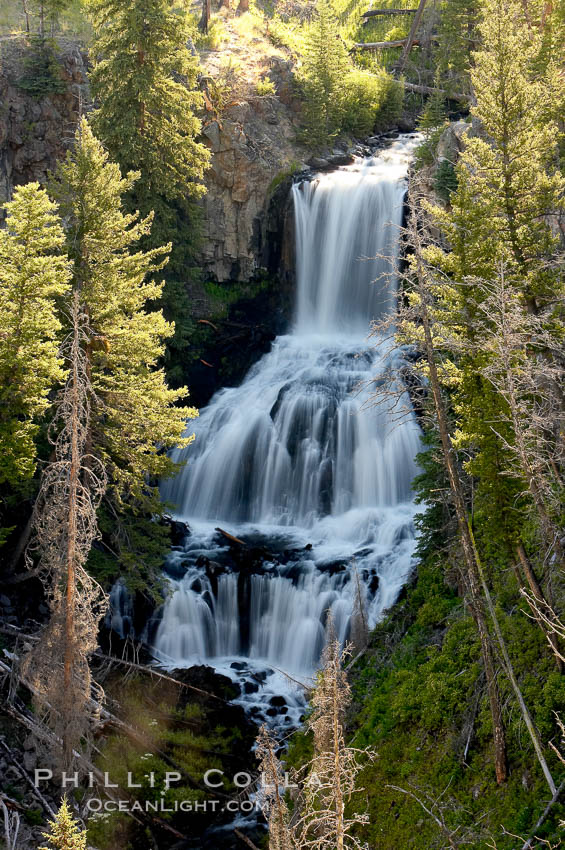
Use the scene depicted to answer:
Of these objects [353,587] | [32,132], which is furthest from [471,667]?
[32,132]

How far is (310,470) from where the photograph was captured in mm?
25562

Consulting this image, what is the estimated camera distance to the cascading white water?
68.1 ft

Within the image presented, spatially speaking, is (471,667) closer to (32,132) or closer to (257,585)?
(257,585)

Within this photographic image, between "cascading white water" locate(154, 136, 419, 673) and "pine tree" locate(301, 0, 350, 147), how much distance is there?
2446mm

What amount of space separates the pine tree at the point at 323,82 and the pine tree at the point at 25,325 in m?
21.8

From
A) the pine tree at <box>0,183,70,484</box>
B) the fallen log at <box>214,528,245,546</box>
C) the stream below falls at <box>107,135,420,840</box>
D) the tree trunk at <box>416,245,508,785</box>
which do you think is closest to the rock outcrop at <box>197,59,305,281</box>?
the stream below falls at <box>107,135,420,840</box>

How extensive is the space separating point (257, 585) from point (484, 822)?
10622mm

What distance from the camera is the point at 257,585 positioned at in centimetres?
2131

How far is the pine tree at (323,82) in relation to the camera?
116 ft

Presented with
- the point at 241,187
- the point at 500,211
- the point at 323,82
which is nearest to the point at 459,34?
the point at 323,82

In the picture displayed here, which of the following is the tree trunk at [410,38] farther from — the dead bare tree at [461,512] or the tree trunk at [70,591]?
the tree trunk at [70,591]

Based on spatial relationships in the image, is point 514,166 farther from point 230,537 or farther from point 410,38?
point 410,38

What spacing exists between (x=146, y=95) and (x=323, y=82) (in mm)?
12041

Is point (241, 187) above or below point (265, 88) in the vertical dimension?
below
